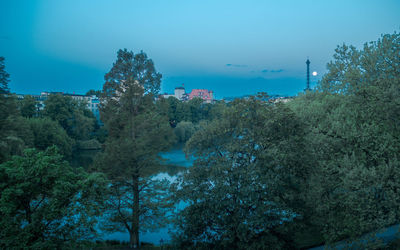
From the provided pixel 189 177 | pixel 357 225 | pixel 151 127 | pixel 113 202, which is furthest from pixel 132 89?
pixel 357 225

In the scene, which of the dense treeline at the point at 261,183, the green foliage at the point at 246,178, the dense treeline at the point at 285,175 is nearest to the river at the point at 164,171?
the green foliage at the point at 246,178

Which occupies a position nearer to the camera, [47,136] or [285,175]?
[285,175]

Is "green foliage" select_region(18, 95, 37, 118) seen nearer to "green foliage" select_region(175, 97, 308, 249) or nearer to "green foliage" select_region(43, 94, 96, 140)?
"green foliage" select_region(43, 94, 96, 140)

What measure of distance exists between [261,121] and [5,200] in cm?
1007

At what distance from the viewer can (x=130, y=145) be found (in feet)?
50.5

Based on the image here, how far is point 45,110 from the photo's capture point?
54812 millimetres

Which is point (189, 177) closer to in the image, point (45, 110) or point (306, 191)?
point (306, 191)

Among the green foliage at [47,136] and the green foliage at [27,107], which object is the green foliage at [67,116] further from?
the green foliage at [47,136]

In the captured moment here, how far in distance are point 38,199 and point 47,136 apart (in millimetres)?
37865

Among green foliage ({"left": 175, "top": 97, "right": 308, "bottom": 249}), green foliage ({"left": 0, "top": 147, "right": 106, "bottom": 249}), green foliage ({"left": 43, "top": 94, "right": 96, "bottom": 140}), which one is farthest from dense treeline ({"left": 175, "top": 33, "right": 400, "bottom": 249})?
green foliage ({"left": 43, "top": 94, "right": 96, "bottom": 140})

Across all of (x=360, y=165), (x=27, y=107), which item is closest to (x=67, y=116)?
(x=27, y=107)

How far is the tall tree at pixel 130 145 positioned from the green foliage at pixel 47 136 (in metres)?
28.6

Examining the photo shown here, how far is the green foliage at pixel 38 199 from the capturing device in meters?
8.67

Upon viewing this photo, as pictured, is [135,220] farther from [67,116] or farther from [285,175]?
[67,116]
